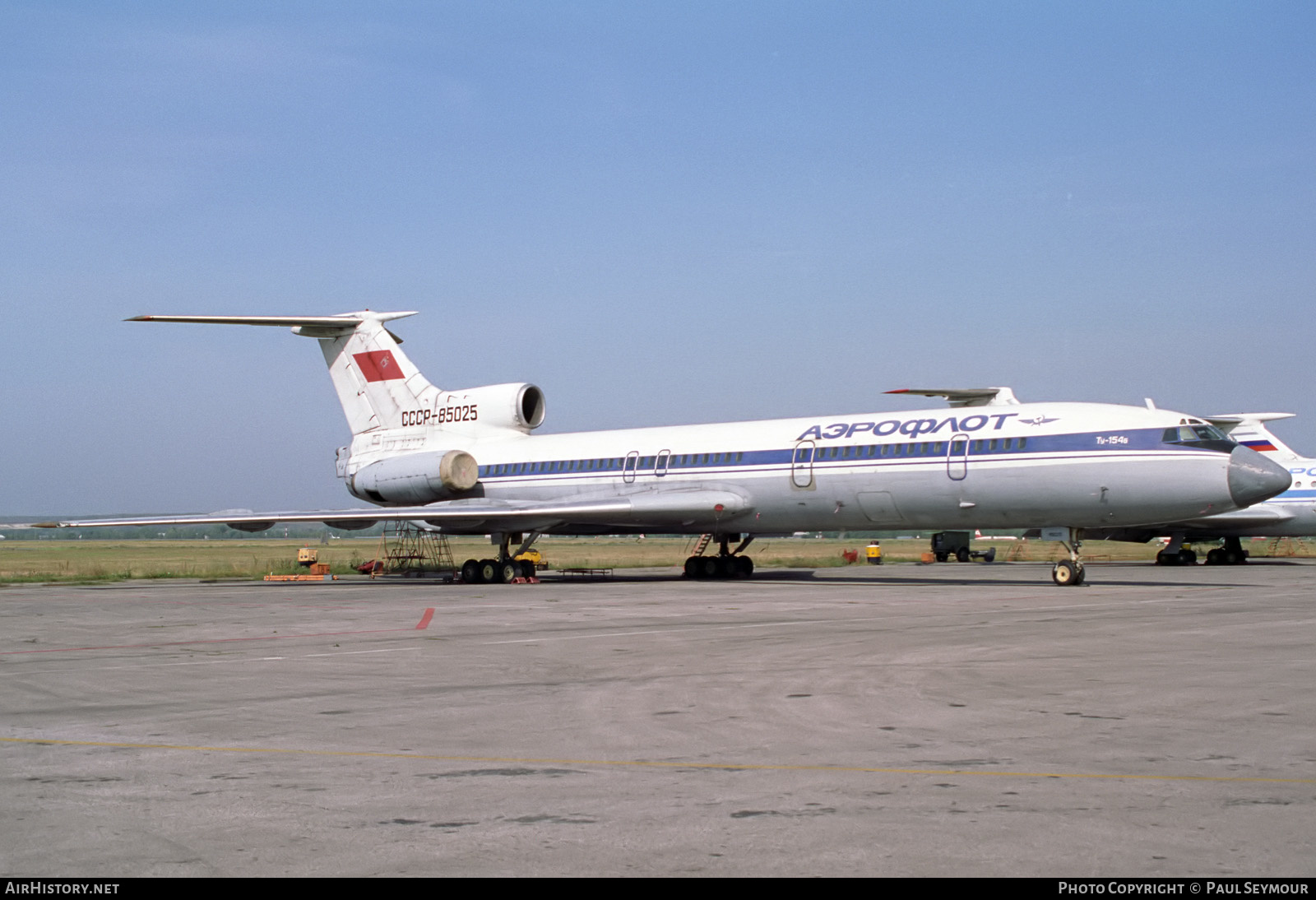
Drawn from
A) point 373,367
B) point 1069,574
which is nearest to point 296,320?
point 373,367

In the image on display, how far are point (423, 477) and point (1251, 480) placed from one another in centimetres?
2035

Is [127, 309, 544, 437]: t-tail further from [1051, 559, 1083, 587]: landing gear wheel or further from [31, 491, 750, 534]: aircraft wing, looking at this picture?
[1051, 559, 1083, 587]: landing gear wheel

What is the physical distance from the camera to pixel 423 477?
33.2m

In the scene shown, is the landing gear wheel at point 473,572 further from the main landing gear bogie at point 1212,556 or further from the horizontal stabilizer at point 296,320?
the main landing gear bogie at point 1212,556

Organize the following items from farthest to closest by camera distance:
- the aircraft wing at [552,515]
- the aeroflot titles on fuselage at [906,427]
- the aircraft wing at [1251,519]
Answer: the aircraft wing at [1251,519]
the aircraft wing at [552,515]
the aeroflot titles on fuselage at [906,427]

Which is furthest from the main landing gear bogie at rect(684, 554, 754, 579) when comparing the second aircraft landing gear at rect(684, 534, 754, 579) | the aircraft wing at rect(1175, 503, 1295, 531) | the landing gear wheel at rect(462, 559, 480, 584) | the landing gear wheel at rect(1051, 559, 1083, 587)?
the aircraft wing at rect(1175, 503, 1295, 531)

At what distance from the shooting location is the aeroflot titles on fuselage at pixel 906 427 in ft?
83.6

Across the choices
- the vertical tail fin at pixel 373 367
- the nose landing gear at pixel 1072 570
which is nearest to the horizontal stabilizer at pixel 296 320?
the vertical tail fin at pixel 373 367

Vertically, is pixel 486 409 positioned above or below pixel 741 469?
above

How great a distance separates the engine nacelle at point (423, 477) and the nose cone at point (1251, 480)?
62.9 feet

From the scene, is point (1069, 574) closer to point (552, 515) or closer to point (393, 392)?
point (552, 515)

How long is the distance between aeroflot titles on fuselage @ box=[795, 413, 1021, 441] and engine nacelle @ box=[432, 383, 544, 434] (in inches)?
394

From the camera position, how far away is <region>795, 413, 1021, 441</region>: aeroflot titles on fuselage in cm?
2548
